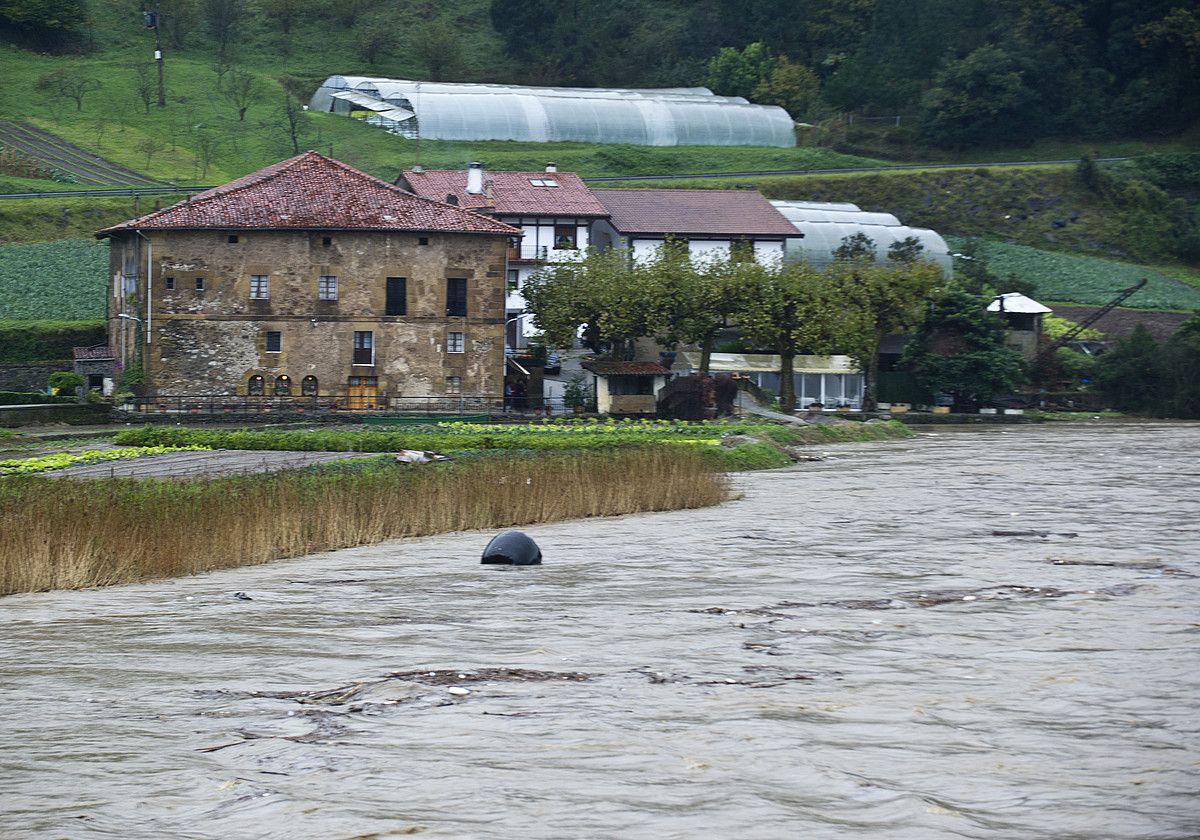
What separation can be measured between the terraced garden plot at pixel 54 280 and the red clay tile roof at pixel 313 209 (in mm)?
7055

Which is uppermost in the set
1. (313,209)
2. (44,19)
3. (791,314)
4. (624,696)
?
(44,19)

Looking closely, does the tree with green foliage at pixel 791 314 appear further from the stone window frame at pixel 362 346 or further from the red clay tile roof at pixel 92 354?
the red clay tile roof at pixel 92 354

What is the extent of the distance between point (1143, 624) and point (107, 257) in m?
68.0

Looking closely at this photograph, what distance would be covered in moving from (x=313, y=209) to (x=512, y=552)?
4242cm

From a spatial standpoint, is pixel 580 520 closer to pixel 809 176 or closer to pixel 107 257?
pixel 107 257

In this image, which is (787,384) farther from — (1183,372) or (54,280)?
(54,280)

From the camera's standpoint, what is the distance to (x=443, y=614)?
1905 centimetres

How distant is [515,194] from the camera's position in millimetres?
74562

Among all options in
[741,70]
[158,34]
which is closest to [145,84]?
[158,34]

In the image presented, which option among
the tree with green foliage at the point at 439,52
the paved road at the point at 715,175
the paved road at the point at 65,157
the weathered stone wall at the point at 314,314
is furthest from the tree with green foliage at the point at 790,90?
the weathered stone wall at the point at 314,314

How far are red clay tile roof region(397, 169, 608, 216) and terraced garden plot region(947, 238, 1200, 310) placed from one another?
25497 mm

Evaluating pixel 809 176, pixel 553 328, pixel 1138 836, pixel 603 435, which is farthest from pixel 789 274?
pixel 1138 836

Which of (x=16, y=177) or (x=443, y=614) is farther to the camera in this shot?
(x=16, y=177)

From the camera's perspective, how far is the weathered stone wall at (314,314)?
61.5 metres
